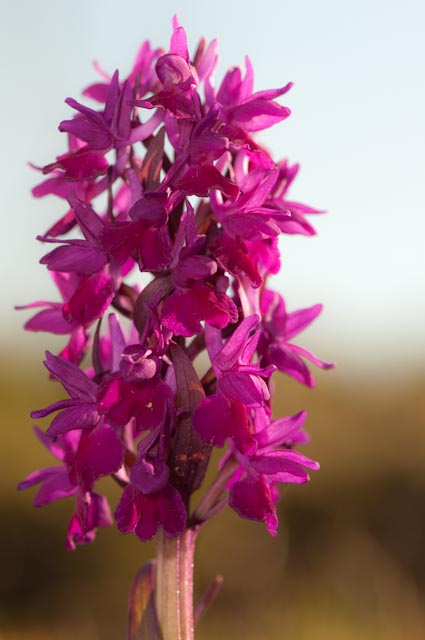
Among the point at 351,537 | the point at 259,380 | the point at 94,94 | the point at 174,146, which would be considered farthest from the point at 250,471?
the point at 351,537

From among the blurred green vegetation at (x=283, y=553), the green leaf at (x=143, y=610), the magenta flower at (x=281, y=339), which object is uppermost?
the magenta flower at (x=281, y=339)

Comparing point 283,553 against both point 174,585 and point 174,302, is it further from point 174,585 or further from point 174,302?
point 174,302

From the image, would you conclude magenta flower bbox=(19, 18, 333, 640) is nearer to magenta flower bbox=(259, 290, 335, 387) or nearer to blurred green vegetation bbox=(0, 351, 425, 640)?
magenta flower bbox=(259, 290, 335, 387)

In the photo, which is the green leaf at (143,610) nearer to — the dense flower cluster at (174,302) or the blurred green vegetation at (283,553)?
the dense flower cluster at (174,302)

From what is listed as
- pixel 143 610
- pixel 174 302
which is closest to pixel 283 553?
pixel 143 610

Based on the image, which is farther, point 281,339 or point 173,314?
point 281,339

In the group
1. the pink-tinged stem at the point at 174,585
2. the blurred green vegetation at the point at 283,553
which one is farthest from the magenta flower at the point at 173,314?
the blurred green vegetation at the point at 283,553

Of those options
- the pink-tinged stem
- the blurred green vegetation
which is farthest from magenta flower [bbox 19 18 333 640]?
the blurred green vegetation
